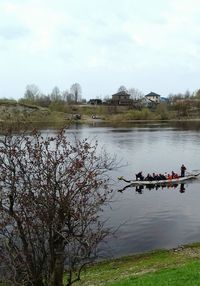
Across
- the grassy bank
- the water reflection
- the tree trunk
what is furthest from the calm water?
the tree trunk

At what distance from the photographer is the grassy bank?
16.7 metres

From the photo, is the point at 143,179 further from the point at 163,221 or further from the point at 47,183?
the point at 47,183

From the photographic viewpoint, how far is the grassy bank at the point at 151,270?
1666cm

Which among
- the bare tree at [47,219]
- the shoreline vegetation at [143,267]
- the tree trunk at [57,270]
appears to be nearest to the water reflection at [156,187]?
the shoreline vegetation at [143,267]

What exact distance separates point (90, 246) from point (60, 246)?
1.04 m

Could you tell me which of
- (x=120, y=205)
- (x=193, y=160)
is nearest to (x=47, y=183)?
(x=120, y=205)

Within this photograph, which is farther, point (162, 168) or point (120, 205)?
point (162, 168)

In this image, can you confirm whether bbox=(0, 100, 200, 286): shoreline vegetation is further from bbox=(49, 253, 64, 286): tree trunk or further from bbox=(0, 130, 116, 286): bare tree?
bbox=(49, 253, 64, 286): tree trunk

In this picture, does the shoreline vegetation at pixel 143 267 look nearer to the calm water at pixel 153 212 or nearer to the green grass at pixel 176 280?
the green grass at pixel 176 280

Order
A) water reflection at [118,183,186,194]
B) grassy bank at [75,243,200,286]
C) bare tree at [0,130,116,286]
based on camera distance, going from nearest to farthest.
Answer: bare tree at [0,130,116,286] → grassy bank at [75,243,200,286] → water reflection at [118,183,186,194]

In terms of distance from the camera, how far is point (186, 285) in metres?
15.0

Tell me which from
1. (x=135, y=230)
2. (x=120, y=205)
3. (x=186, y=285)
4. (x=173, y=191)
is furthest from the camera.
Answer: (x=173, y=191)

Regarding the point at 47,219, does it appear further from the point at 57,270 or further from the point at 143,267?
the point at 143,267

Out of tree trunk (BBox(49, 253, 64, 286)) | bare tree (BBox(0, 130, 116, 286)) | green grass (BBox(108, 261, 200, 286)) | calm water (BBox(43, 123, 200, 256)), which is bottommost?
calm water (BBox(43, 123, 200, 256))
